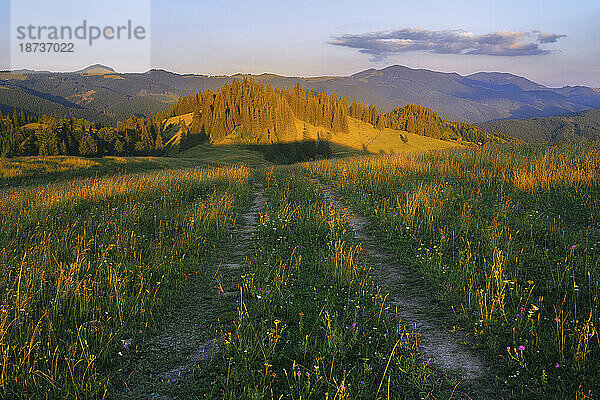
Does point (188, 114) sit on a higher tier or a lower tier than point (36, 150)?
higher

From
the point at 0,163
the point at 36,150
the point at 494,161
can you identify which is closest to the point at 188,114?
the point at 36,150

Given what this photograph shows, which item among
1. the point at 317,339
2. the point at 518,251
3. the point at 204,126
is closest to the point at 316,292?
the point at 317,339

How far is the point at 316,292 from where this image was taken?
219 inches

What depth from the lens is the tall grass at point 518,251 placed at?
3.69 m

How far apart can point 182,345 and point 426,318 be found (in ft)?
10.8

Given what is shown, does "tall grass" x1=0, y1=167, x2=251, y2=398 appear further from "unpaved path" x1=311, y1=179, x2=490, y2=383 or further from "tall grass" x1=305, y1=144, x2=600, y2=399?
"tall grass" x1=305, y1=144, x2=600, y2=399

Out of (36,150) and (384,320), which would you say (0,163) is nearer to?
(384,320)

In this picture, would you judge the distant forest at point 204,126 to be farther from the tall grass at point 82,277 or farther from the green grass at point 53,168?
the tall grass at point 82,277

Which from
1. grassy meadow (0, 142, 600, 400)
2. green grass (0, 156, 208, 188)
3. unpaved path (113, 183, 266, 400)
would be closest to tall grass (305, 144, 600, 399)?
grassy meadow (0, 142, 600, 400)

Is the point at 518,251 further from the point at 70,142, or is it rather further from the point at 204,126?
the point at 204,126

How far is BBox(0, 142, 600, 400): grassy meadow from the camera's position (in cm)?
349

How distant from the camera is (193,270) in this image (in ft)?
22.0

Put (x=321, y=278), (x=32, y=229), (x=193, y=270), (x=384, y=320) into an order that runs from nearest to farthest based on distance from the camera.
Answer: (x=384, y=320) < (x=321, y=278) < (x=193, y=270) < (x=32, y=229)

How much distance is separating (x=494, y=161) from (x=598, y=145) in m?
4.27
